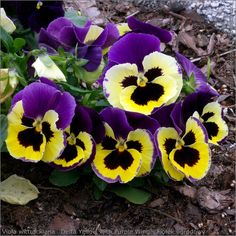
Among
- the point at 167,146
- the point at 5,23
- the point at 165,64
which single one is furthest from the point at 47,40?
the point at 167,146

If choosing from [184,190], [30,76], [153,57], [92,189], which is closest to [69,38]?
[30,76]

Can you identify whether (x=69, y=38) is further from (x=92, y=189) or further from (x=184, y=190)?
(x=184, y=190)

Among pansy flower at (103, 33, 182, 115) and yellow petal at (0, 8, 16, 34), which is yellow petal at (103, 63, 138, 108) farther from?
→ yellow petal at (0, 8, 16, 34)

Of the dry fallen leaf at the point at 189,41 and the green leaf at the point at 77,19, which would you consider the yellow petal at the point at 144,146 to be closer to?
the green leaf at the point at 77,19

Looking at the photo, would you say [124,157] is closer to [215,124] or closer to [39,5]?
[215,124]

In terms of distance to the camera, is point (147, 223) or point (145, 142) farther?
point (147, 223)

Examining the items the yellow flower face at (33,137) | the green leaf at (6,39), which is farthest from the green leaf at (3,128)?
the green leaf at (6,39)
